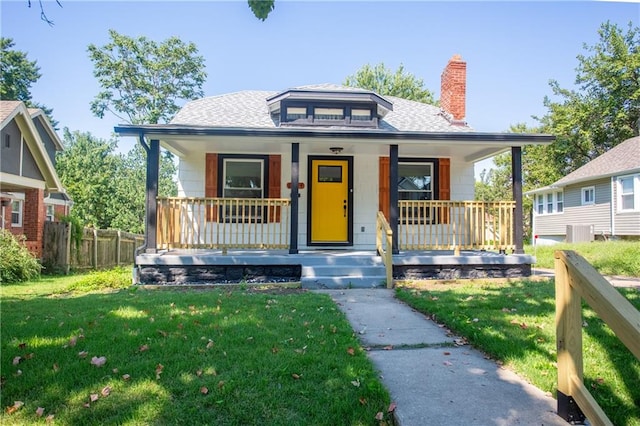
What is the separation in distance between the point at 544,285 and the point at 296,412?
5.99m

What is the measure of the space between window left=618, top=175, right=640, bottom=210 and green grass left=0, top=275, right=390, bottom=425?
17687 millimetres

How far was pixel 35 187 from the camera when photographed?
42.9 feet

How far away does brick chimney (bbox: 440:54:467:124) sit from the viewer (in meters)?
11.2

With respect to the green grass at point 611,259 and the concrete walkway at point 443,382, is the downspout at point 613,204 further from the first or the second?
the concrete walkway at point 443,382

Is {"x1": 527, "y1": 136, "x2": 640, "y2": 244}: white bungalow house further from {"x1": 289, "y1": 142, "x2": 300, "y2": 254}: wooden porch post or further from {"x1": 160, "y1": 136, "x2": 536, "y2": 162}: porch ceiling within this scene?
{"x1": 289, "y1": 142, "x2": 300, "y2": 254}: wooden porch post

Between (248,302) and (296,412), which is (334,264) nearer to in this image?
(248,302)

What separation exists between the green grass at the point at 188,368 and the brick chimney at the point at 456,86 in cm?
855

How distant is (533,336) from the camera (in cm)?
360

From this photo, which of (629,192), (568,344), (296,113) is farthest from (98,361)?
(629,192)

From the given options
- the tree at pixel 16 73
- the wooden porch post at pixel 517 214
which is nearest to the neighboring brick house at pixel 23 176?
the wooden porch post at pixel 517 214

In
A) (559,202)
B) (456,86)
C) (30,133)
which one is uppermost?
(456,86)

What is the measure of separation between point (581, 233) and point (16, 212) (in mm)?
23139

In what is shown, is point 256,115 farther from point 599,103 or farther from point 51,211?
point 599,103

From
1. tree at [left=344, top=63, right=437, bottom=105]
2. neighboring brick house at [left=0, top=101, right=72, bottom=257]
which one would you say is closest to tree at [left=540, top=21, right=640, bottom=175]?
tree at [left=344, top=63, right=437, bottom=105]
